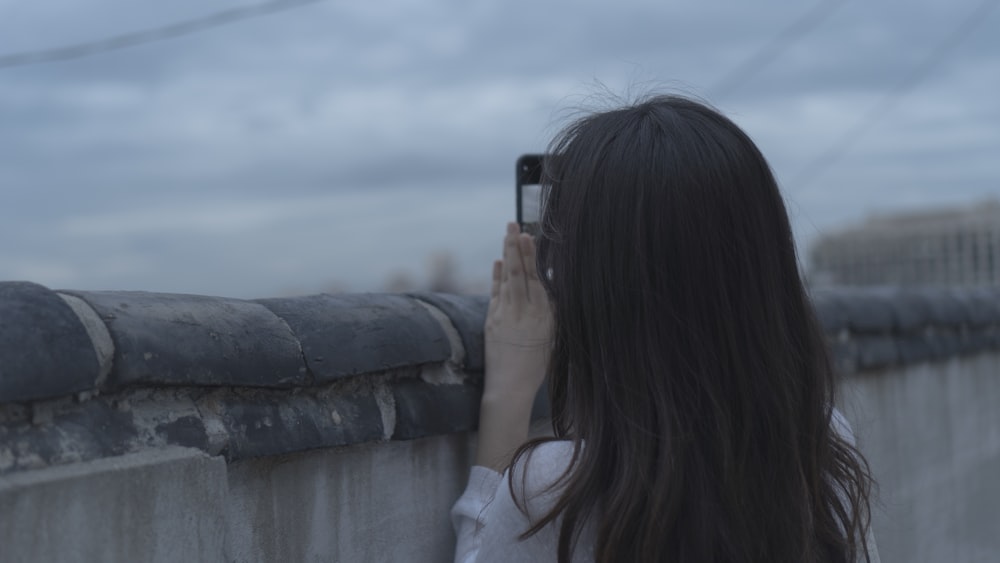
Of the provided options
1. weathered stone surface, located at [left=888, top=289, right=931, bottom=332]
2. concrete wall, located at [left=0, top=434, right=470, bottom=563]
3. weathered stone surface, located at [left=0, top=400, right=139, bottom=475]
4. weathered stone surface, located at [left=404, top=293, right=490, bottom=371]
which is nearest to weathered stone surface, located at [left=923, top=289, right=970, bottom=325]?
weathered stone surface, located at [left=888, top=289, right=931, bottom=332]

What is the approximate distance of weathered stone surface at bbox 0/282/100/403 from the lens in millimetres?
1134

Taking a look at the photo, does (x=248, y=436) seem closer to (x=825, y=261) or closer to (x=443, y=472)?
(x=443, y=472)

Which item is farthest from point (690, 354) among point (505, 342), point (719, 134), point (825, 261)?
point (825, 261)

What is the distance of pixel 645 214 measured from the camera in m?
1.29

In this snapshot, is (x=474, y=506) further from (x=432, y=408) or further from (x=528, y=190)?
(x=528, y=190)

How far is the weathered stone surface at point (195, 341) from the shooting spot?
1286 millimetres

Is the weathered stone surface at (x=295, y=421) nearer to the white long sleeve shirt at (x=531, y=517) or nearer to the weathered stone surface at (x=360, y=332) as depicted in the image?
the weathered stone surface at (x=360, y=332)

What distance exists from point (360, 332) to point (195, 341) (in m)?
0.35

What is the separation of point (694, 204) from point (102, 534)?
0.80 metres

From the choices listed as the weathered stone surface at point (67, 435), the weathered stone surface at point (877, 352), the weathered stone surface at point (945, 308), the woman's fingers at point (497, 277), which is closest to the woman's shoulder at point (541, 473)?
the weathered stone surface at point (67, 435)

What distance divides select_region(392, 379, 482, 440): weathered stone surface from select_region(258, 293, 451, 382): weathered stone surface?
0.17ft

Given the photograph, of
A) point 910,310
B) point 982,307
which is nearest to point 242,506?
point 910,310

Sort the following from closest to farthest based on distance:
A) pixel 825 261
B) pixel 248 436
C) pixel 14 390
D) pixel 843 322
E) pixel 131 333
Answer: pixel 14 390 < pixel 131 333 < pixel 248 436 < pixel 843 322 < pixel 825 261

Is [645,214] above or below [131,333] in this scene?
above
